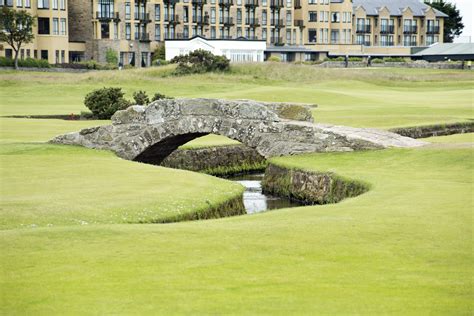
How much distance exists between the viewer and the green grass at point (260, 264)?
14.5 meters

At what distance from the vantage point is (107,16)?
149 m

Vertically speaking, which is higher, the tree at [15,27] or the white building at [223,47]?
the tree at [15,27]

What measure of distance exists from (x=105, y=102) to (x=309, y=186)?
27.7 meters

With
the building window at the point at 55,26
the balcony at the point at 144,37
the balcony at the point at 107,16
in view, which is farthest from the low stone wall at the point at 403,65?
the building window at the point at 55,26

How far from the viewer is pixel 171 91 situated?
8412 centimetres

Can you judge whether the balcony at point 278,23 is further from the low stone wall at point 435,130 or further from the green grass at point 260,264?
the green grass at point 260,264

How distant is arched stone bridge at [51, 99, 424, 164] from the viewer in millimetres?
36438

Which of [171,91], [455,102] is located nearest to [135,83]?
[171,91]

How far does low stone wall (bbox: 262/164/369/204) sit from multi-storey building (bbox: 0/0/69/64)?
10580 cm

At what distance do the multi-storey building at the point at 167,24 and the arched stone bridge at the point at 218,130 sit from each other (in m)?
98.5

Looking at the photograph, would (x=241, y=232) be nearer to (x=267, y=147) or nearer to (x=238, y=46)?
(x=267, y=147)

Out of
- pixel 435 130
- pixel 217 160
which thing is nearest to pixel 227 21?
pixel 435 130

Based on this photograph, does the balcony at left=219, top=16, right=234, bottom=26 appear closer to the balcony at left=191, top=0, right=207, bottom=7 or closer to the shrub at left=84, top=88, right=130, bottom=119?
the balcony at left=191, top=0, right=207, bottom=7

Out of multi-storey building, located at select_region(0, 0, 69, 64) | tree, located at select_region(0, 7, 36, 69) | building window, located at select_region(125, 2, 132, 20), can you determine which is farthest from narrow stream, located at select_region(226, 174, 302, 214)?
building window, located at select_region(125, 2, 132, 20)
